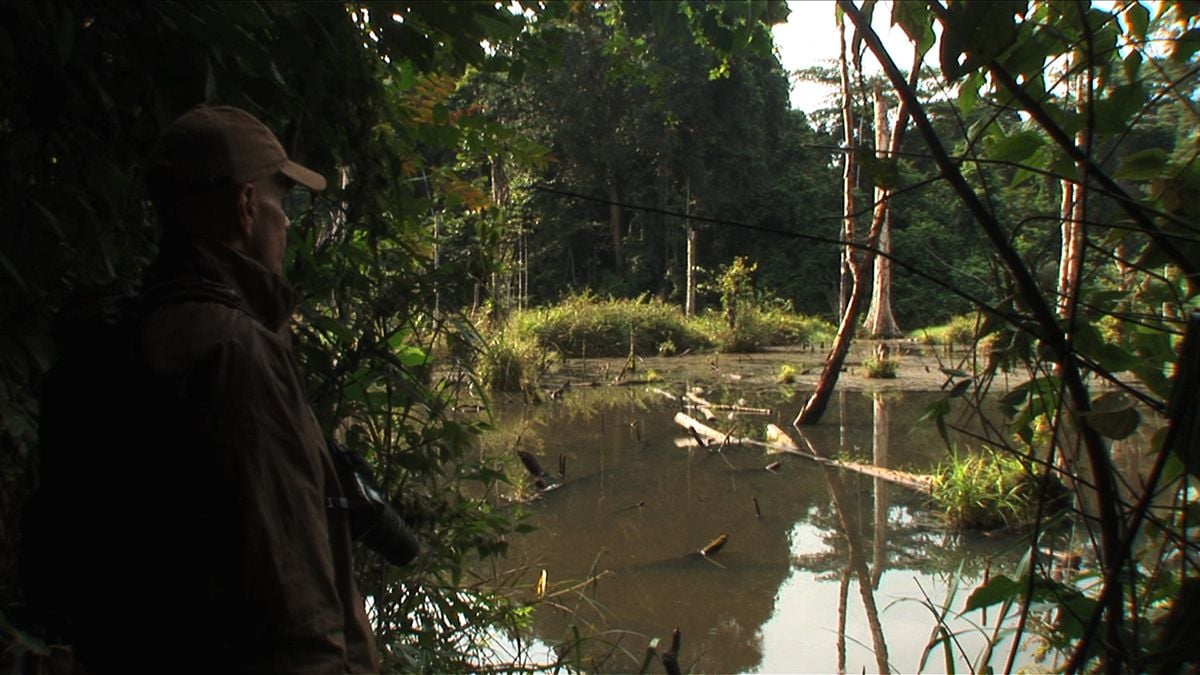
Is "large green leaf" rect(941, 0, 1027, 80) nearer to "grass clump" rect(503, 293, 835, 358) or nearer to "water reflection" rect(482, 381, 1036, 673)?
"water reflection" rect(482, 381, 1036, 673)

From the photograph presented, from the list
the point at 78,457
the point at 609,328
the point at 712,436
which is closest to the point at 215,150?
the point at 78,457

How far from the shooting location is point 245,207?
1.03m

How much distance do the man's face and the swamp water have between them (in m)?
1.72

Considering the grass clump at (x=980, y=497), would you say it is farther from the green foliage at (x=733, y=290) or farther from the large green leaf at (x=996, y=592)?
the green foliage at (x=733, y=290)

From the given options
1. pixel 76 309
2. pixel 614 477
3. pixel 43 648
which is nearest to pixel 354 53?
pixel 76 309

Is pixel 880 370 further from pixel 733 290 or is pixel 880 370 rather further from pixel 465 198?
pixel 465 198

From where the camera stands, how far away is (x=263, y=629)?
877 millimetres

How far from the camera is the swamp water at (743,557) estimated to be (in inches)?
185

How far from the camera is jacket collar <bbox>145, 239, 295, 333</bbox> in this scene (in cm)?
95

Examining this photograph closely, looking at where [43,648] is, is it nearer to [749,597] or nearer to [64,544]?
[64,544]

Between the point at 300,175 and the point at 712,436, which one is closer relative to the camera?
the point at 300,175

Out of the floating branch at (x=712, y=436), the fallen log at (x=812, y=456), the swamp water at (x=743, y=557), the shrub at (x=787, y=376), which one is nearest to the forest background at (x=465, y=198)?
the swamp water at (x=743, y=557)

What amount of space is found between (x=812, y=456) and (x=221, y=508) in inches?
324

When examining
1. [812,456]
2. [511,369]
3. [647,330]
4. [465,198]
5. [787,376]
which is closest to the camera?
[465,198]
